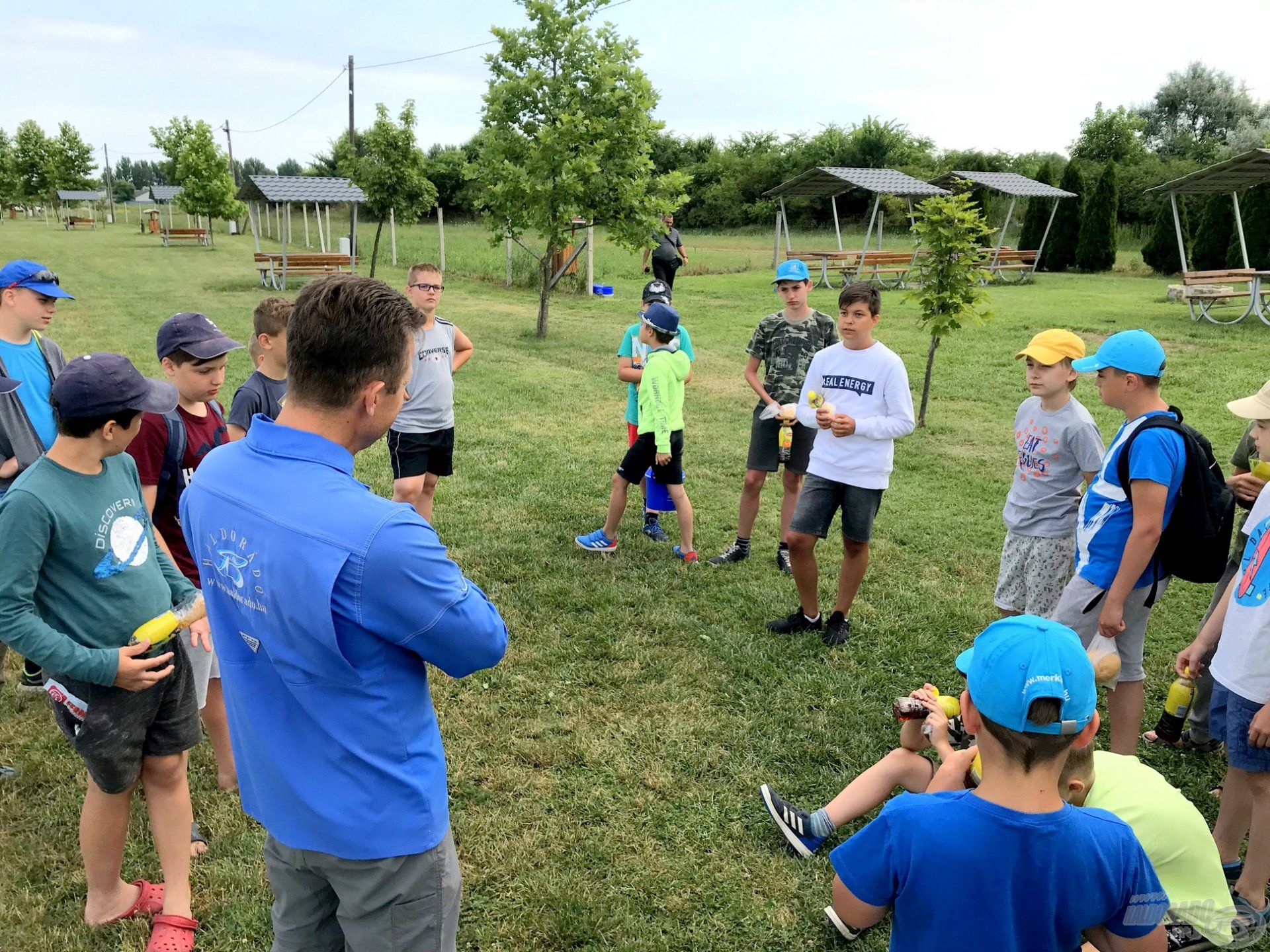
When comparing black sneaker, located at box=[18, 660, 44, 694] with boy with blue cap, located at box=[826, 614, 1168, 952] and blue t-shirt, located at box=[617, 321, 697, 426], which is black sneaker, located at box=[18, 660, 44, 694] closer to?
boy with blue cap, located at box=[826, 614, 1168, 952]

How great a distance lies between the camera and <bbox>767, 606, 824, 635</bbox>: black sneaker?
5164 millimetres

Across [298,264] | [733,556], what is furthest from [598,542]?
[298,264]

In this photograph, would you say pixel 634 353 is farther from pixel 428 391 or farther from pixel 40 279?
pixel 40 279

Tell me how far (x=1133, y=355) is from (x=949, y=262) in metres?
6.26

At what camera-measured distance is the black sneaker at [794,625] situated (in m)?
5.16

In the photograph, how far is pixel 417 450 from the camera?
5.86 meters

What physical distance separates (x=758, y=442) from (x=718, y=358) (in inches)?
306

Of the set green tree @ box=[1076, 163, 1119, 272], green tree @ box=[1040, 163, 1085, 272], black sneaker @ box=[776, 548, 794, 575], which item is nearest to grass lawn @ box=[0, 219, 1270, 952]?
black sneaker @ box=[776, 548, 794, 575]

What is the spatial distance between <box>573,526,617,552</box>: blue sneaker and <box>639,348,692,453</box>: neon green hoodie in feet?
2.65

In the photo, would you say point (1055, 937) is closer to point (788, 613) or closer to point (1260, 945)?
point (1260, 945)

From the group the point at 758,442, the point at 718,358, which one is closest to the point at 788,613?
the point at 758,442

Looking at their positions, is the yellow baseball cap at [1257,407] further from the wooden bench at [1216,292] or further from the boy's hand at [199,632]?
the wooden bench at [1216,292]

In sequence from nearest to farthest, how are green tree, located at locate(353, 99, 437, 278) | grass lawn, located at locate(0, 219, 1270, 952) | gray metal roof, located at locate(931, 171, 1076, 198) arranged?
grass lawn, located at locate(0, 219, 1270, 952) → green tree, located at locate(353, 99, 437, 278) → gray metal roof, located at locate(931, 171, 1076, 198)

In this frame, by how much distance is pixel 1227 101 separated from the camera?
48.5m
